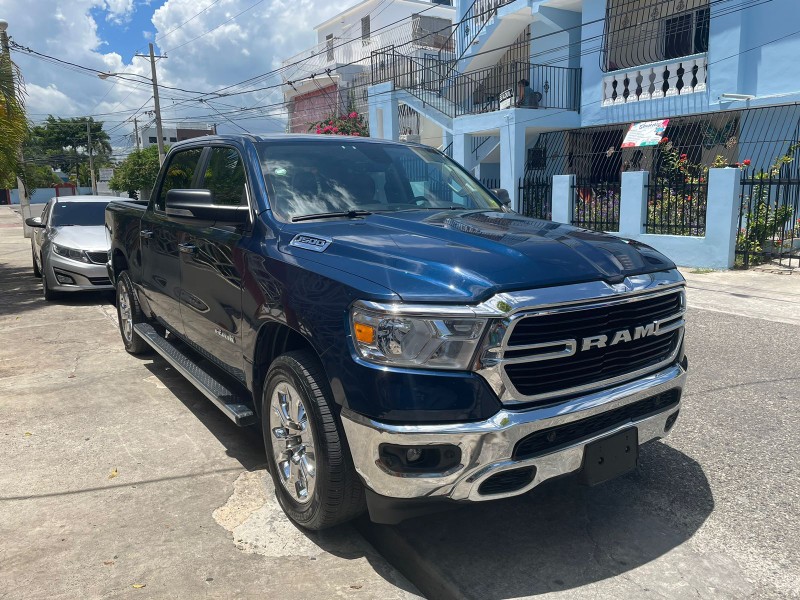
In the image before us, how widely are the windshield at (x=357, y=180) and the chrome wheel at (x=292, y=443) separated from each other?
3.36ft

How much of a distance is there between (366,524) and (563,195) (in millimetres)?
12611

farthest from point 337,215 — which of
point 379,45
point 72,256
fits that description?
point 379,45

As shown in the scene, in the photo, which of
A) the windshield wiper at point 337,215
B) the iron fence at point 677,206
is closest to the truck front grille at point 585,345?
the windshield wiper at point 337,215

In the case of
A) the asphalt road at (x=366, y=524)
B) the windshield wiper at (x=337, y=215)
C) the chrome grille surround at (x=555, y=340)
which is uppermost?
the windshield wiper at (x=337, y=215)

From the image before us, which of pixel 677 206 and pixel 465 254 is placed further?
pixel 677 206

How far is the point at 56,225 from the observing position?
1046 cm

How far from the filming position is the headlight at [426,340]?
261 centimetres

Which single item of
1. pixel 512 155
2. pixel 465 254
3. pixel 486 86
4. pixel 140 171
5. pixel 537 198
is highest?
pixel 486 86

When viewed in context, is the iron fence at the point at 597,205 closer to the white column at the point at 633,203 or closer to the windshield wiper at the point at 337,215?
the white column at the point at 633,203

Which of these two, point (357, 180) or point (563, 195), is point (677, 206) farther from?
point (357, 180)

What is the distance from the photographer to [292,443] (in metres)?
3.29

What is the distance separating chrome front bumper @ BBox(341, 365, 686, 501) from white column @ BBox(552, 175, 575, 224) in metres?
12.6

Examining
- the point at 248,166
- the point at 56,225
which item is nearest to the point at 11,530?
the point at 248,166

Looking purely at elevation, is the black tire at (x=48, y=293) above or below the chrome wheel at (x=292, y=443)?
below
